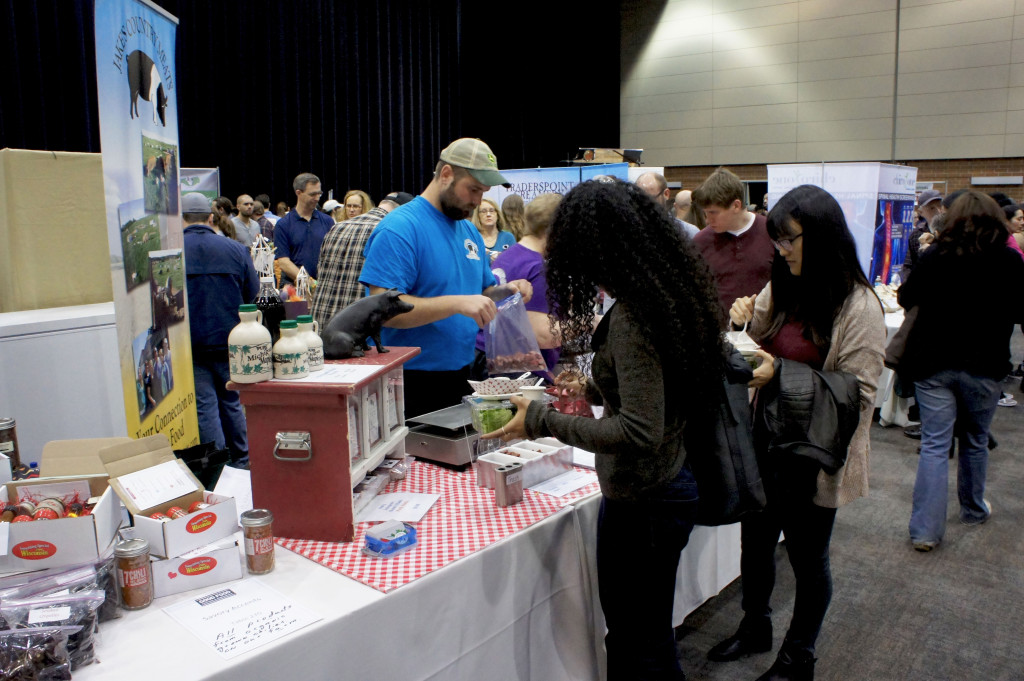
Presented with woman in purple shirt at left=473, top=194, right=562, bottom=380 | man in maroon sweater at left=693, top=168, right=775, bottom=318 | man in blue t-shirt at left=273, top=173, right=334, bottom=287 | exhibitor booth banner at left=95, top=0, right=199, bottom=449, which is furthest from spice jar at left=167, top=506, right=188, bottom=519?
man in blue t-shirt at left=273, top=173, right=334, bottom=287

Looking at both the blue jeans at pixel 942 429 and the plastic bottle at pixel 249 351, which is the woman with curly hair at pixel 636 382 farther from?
the blue jeans at pixel 942 429

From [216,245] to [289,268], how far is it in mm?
1916

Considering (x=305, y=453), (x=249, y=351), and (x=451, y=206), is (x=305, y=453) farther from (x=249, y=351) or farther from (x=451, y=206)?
(x=451, y=206)

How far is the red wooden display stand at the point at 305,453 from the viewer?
4.78 ft

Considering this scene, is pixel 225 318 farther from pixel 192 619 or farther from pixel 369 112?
pixel 369 112

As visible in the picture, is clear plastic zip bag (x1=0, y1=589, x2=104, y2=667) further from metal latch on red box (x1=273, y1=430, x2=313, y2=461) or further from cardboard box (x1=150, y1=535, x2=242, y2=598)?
metal latch on red box (x1=273, y1=430, x2=313, y2=461)

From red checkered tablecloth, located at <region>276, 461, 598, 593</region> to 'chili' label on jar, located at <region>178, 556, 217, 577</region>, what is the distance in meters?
0.19

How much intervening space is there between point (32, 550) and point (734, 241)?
306 centimetres

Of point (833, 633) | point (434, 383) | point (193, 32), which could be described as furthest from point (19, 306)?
point (193, 32)

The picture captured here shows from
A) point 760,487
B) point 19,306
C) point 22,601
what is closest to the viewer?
point 22,601

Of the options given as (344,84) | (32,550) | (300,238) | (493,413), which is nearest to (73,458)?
(32,550)

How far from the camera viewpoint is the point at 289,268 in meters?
5.41

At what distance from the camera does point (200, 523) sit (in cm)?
135

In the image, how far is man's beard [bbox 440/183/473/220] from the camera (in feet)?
7.72
